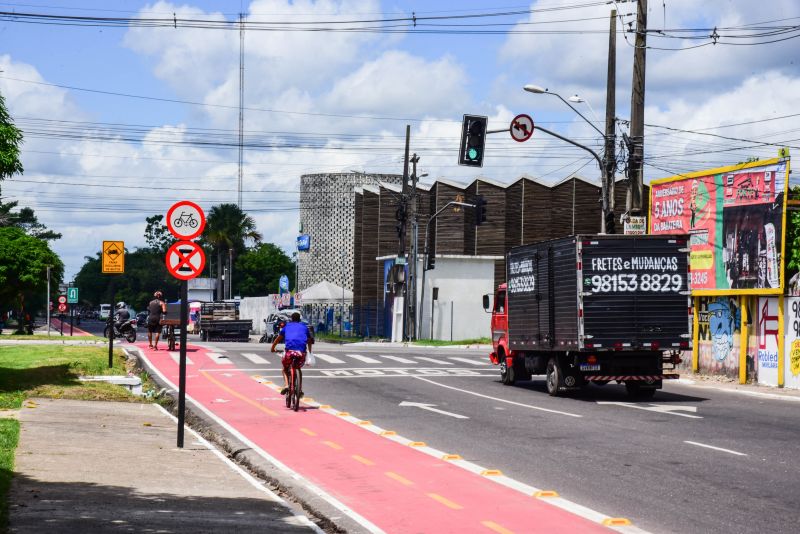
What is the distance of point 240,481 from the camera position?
11836mm

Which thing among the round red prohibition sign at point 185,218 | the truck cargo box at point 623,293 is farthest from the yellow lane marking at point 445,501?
the truck cargo box at point 623,293

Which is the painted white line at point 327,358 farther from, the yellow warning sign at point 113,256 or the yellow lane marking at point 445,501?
the yellow lane marking at point 445,501

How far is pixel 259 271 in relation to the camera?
144 m

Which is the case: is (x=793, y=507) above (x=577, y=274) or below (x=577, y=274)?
below

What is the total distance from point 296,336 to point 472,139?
9452mm

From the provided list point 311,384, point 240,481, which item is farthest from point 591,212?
point 240,481

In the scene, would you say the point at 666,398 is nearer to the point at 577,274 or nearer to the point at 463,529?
the point at 577,274

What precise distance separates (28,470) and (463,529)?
484 cm

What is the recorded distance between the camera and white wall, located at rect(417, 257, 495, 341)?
64000 mm

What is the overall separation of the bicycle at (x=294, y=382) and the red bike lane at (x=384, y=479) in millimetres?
229

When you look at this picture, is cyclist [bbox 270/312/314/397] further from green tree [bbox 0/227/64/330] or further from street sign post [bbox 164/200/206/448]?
green tree [bbox 0/227/64/330]

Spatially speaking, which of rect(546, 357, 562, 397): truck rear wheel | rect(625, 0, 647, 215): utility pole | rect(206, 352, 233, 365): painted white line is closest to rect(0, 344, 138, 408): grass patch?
rect(206, 352, 233, 365): painted white line

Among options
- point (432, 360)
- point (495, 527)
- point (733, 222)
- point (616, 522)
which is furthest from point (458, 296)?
point (495, 527)

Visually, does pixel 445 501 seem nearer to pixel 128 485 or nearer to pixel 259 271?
pixel 128 485
